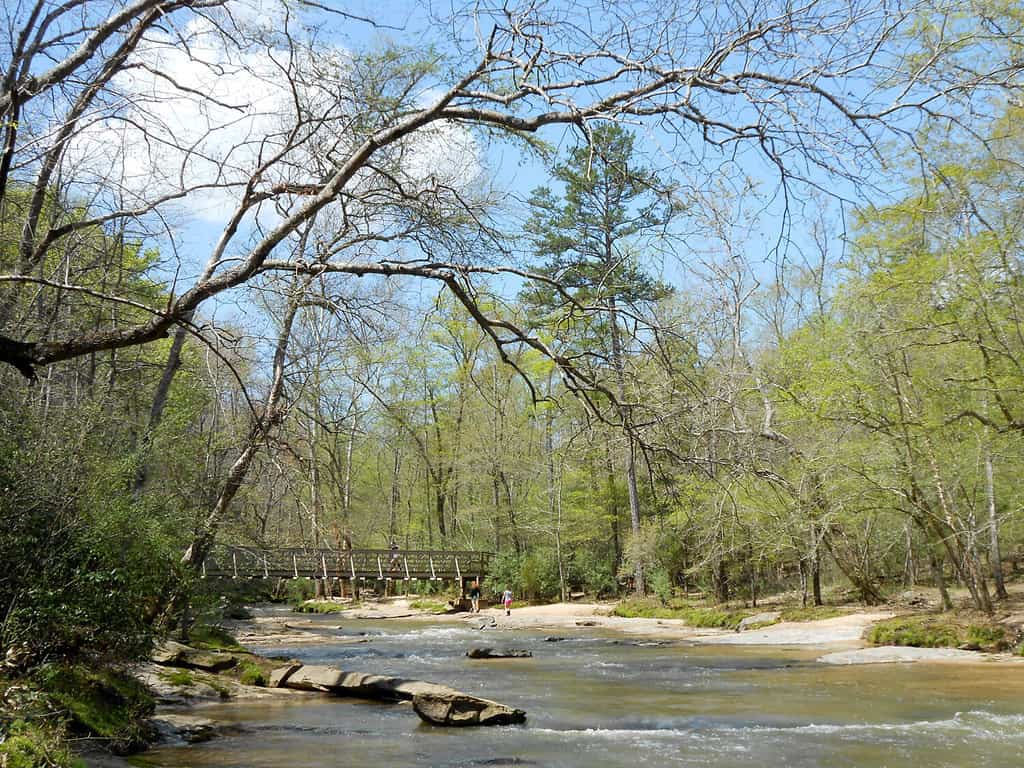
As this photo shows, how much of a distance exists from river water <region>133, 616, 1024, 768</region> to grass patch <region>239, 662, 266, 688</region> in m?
1.02

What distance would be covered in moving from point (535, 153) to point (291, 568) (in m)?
23.1

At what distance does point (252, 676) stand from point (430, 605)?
21.5 m

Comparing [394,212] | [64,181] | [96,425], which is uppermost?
[64,181]

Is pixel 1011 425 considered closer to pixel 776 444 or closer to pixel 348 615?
pixel 776 444

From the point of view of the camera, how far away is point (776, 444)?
60.3 feet

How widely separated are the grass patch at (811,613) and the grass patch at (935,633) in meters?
2.80

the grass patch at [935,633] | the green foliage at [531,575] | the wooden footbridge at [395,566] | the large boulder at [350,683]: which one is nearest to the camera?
the large boulder at [350,683]

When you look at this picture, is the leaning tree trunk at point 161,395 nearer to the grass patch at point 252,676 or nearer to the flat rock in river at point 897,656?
the grass patch at point 252,676

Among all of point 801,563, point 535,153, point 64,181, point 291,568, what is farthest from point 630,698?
point 291,568

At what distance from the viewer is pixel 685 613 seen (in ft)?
82.4

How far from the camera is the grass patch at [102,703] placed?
682cm

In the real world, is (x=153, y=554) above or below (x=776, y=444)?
below

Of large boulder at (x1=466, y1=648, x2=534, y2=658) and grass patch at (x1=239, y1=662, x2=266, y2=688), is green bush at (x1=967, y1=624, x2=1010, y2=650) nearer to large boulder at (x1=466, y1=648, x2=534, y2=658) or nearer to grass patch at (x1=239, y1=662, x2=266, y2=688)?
large boulder at (x1=466, y1=648, x2=534, y2=658)

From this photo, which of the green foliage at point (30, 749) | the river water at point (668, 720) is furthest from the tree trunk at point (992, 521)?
the green foliage at point (30, 749)
